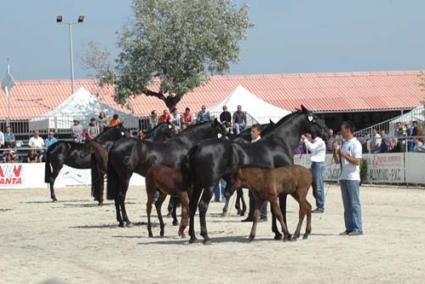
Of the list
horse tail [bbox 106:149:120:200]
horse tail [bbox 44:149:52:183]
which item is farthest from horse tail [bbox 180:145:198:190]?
horse tail [bbox 44:149:52:183]

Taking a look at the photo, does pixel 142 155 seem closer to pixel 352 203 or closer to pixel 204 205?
pixel 204 205

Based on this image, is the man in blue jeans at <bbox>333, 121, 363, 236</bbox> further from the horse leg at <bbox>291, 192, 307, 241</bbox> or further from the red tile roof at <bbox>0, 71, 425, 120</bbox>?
the red tile roof at <bbox>0, 71, 425, 120</bbox>

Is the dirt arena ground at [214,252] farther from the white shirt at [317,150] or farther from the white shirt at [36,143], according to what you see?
the white shirt at [36,143]

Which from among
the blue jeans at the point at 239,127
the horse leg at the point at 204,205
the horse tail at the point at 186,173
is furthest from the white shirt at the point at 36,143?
the horse leg at the point at 204,205

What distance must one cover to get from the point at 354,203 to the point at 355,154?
83 centimetres

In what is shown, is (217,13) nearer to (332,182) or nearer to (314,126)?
(332,182)

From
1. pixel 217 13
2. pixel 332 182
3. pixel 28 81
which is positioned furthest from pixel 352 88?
pixel 332 182

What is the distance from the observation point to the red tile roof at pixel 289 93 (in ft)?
210

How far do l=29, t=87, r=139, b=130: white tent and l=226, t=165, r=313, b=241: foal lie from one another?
25.7 metres

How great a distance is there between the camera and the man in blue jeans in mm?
16297

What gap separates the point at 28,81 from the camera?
68438mm

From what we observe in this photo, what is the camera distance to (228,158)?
52.2 feet

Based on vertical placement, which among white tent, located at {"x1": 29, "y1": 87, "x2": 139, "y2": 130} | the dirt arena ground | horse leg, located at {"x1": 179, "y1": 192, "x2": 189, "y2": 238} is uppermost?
white tent, located at {"x1": 29, "y1": 87, "x2": 139, "y2": 130}

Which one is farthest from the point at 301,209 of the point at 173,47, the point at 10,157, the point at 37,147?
the point at 173,47
